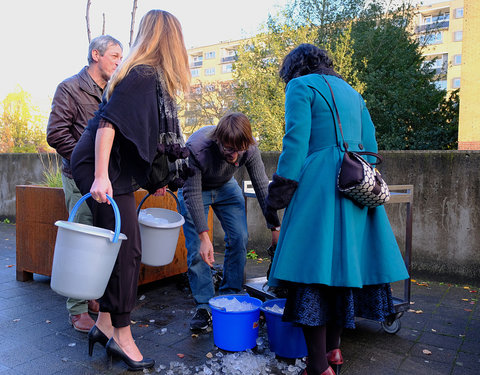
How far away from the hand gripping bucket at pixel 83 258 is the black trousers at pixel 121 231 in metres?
0.19

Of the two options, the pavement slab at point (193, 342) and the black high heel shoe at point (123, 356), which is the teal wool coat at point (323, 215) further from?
the black high heel shoe at point (123, 356)

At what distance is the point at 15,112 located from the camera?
59.2ft

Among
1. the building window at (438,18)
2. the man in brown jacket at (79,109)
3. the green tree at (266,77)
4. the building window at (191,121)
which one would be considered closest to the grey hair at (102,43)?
the man in brown jacket at (79,109)

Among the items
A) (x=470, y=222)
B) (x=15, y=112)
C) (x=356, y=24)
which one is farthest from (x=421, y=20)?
(x=470, y=222)

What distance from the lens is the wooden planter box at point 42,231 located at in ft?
13.9

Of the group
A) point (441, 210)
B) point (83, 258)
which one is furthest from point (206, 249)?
point (441, 210)

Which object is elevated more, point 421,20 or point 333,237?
point 421,20

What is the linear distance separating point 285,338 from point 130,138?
5.10 ft

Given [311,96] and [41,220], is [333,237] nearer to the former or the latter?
[311,96]

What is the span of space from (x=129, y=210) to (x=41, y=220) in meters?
2.34

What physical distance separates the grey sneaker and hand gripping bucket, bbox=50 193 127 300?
3.79 ft

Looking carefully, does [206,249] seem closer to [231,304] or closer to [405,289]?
[231,304]

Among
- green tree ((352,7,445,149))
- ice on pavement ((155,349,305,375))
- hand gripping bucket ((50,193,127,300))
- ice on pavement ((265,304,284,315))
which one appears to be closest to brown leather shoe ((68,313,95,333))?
ice on pavement ((155,349,305,375))

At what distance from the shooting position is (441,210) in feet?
15.9
